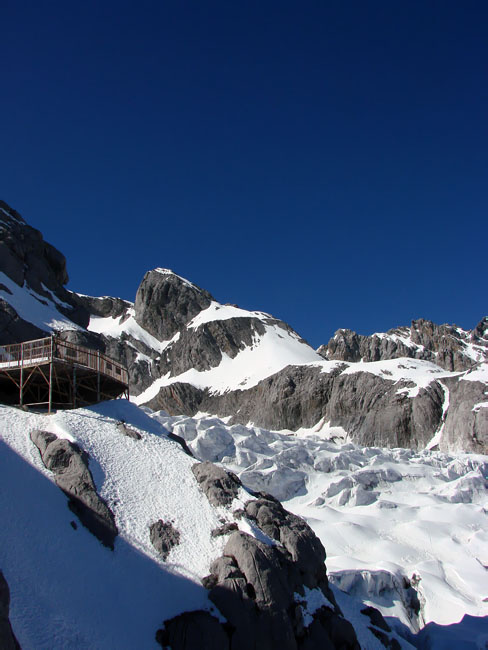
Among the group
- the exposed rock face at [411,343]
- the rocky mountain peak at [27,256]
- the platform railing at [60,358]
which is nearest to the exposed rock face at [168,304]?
the exposed rock face at [411,343]

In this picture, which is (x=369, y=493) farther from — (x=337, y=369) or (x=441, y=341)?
(x=441, y=341)

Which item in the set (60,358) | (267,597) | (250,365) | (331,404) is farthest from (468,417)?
(267,597)

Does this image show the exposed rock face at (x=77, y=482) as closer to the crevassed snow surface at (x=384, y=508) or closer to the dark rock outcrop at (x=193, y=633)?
the dark rock outcrop at (x=193, y=633)

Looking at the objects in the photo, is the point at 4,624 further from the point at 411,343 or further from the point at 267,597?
the point at 411,343

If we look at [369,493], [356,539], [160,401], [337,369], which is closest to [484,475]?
[369,493]

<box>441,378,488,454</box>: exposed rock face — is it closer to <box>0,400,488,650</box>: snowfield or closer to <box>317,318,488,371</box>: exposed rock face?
<box>0,400,488,650</box>: snowfield

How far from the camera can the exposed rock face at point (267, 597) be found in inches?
639

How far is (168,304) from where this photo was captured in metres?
132

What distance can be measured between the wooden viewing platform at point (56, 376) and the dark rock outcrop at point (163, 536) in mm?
8674

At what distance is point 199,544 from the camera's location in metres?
19.5

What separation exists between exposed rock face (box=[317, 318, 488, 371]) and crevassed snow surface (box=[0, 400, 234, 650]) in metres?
123

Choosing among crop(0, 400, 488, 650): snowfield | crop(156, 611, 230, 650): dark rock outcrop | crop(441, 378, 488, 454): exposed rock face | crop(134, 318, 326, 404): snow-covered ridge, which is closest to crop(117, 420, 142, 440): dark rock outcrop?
crop(0, 400, 488, 650): snowfield

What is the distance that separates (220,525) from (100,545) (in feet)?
15.7

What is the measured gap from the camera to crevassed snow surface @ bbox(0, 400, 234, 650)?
1520 centimetres
